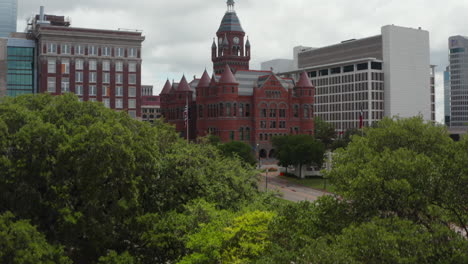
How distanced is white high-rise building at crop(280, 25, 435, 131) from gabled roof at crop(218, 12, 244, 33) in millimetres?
46247

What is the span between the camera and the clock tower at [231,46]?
134m

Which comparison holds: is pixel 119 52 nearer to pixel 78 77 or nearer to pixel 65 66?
pixel 78 77

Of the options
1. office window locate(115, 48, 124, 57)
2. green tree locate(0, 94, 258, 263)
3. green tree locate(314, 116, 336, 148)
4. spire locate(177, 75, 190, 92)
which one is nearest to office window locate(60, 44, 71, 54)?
office window locate(115, 48, 124, 57)

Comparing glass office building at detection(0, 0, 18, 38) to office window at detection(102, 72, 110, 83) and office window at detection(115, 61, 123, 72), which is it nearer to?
office window at detection(102, 72, 110, 83)

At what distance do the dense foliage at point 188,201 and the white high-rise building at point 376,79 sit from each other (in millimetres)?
135123

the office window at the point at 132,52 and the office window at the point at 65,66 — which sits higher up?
the office window at the point at 132,52

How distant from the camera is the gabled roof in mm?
134500

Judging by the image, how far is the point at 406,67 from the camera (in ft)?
547

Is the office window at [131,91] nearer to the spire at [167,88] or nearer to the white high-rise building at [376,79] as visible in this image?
the spire at [167,88]

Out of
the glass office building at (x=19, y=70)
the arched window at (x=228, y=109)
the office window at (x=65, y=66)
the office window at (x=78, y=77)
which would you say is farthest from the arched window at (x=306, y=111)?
the glass office building at (x=19, y=70)

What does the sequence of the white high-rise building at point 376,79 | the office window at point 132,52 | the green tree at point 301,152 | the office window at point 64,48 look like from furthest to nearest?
1. the white high-rise building at point 376,79
2. the office window at point 132,52
3. the office window at point 64,48
4. the green tree at point 301,152

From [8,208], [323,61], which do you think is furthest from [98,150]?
[323,61]

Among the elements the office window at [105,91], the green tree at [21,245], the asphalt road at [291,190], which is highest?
the office window at [105,91]

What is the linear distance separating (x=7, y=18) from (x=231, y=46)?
68.1 m
